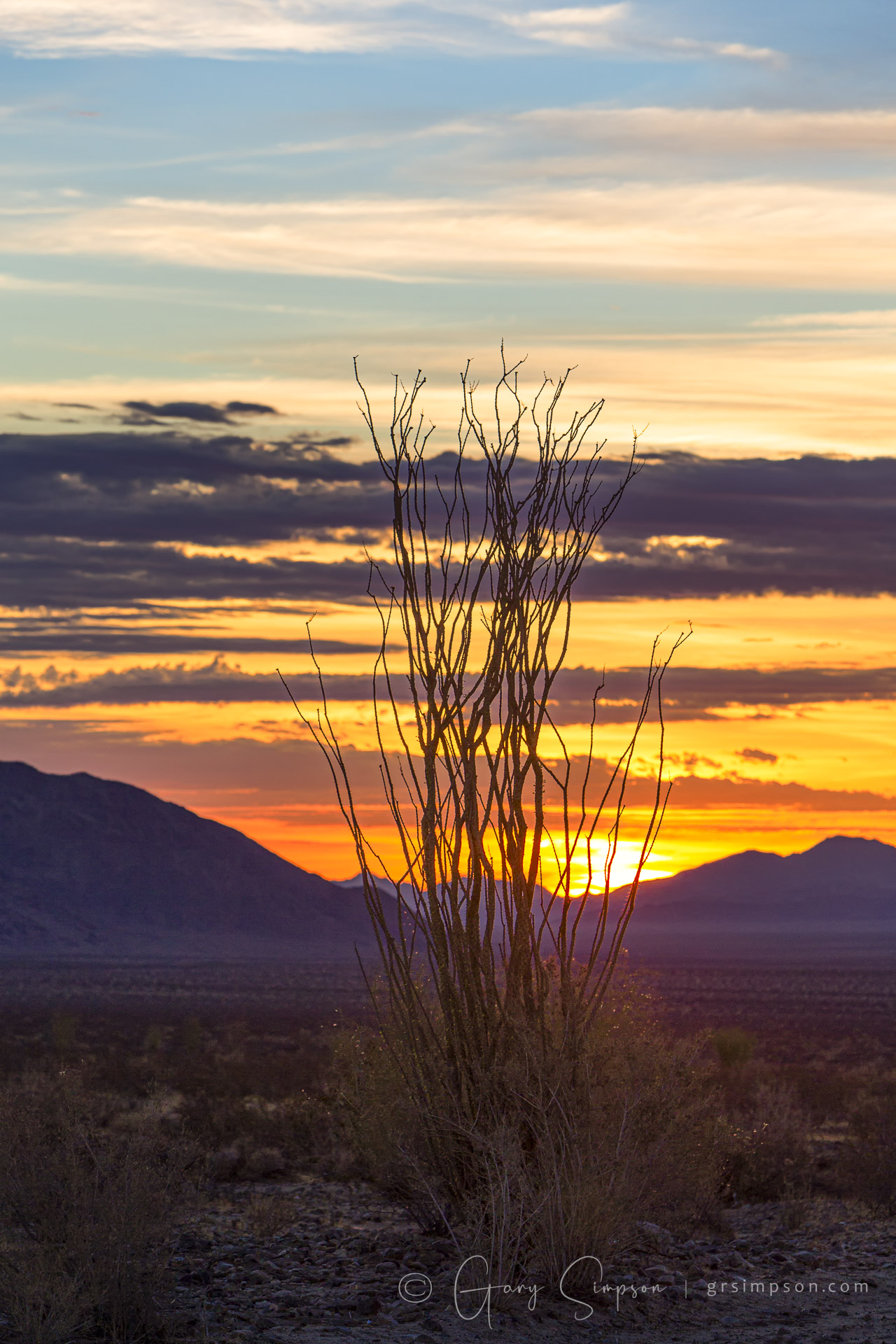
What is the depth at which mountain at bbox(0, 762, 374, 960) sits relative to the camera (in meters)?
132

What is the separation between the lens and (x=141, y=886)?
149750mm

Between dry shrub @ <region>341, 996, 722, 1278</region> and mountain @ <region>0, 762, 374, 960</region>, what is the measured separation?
11669 cm

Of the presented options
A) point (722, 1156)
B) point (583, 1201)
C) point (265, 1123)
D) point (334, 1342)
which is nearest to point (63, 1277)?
point (334, 1342)

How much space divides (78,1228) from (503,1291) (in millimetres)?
2599

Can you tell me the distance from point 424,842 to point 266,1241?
3.82 m

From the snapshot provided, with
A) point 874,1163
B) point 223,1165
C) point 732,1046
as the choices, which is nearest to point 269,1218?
point 223,1165

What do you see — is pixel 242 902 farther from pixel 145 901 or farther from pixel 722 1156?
pixel 722 1156

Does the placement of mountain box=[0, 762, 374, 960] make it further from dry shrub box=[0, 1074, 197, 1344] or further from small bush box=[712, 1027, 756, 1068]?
dry shrub box=[0, 1074, 197, 1344]

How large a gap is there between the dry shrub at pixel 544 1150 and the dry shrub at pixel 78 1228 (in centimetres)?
166

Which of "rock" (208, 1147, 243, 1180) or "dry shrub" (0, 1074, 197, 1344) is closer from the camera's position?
"dry shrub" (0, 1074, 197, 1344)

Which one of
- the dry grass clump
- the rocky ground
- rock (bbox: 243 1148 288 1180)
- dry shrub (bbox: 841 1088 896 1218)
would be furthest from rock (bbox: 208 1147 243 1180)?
dry shrub (bbox: 841 1088 896 1218)

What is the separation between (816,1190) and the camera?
49.0 ft

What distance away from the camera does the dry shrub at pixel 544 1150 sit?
27.8ft

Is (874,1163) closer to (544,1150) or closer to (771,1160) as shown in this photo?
(771,1160)
